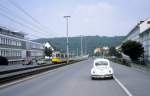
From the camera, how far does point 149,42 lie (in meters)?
83.7

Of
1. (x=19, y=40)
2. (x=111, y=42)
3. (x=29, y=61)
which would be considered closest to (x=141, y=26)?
(x=19, y=40)

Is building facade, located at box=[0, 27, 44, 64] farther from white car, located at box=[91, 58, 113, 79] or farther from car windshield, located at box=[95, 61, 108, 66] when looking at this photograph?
white car, located at box=[91, 58, 113, 79]

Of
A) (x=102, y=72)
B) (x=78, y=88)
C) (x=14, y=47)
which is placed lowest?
(x=78, y=88)

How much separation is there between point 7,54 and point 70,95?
78572mm

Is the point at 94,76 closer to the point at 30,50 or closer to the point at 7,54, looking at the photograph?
the point at 7,54

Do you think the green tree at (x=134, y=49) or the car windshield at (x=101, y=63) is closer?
the car windshield at (x=101, y=63)

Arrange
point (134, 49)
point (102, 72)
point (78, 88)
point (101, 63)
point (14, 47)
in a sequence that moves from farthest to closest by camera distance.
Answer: point (14, 47)
point (134, 49)
point (101, 63)
point (102, 72)
point (78, 88)

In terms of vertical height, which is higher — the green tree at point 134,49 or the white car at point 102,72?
the green tree at point 134,49

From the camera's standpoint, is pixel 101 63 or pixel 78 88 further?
pixel 101 63

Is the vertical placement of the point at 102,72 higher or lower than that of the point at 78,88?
higher

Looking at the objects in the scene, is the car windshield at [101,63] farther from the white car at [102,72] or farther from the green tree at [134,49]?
the green tree at [134,49]

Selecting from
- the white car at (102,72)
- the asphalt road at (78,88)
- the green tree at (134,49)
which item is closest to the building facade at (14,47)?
the green tree at (134,49)

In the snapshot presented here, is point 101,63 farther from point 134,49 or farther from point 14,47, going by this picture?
point 14,47

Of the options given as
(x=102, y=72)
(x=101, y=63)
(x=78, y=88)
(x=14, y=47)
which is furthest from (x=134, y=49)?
(x=78, y=88)
